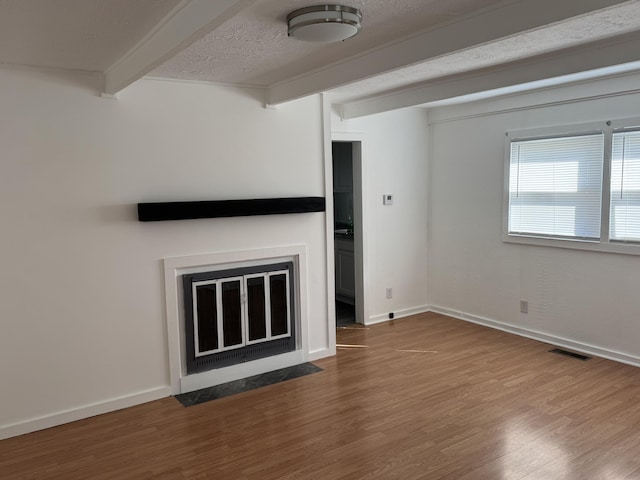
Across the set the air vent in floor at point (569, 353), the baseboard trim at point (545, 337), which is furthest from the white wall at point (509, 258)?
the air vent in floor at point (569, 353)

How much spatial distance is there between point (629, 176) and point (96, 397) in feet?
14.4

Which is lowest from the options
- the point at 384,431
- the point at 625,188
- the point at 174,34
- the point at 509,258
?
the point at 384,431

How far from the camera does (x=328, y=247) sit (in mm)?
4520

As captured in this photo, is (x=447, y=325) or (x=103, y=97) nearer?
(x=103, y=97)

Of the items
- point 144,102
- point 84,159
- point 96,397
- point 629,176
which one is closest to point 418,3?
point 144,102

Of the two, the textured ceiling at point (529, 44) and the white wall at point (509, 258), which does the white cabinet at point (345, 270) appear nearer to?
the white wall at point (509, 258)

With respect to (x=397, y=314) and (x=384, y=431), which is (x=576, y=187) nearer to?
(x=397, y=314)

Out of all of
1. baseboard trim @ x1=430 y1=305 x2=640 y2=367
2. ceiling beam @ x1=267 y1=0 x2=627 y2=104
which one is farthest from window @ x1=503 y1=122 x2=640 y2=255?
ceiling beam @ x1=267 y1=0 x2=627 y2=104

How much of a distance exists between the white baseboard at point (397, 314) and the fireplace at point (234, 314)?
1.36m

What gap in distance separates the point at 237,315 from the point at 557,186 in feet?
10.1

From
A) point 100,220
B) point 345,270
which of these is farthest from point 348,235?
point 100,220

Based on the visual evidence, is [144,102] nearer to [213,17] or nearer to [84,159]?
[84,159]

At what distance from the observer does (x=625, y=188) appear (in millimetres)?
4160

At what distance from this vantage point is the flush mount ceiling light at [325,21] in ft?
7.27
